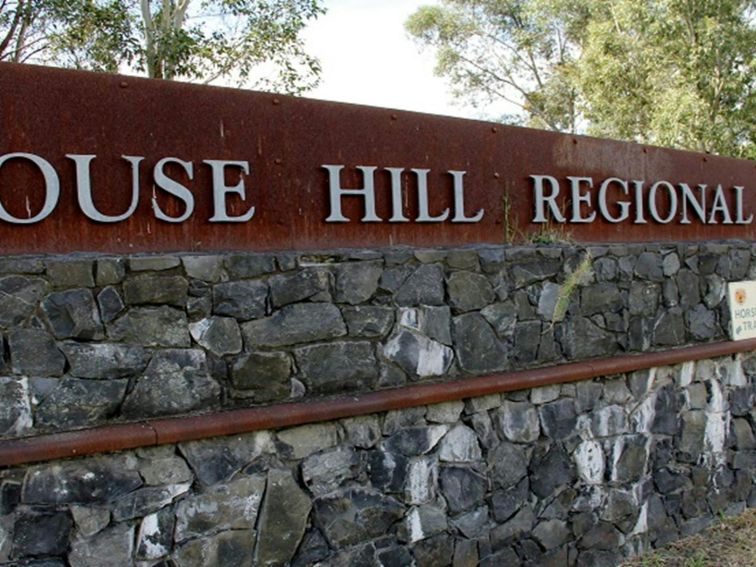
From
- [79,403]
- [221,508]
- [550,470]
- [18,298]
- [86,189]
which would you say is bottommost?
[550,470]

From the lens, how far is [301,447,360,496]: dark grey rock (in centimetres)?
343

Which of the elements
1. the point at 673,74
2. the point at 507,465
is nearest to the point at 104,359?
the point at 507,465

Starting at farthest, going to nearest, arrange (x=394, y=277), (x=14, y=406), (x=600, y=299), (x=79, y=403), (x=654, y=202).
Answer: (x=654, y=202) → (x=600, y=299) → (x=394, y=277) → (x=79, y=403) → (x=14, y=406)

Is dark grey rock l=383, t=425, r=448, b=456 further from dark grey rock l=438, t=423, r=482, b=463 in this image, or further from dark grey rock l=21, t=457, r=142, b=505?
dark grey rock l=21, t=457, r=142, b=505

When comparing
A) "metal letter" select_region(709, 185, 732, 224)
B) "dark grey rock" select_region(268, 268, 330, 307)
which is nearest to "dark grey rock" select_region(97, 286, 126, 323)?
"dark grey rock" select_region(268, 268, 330, 307)

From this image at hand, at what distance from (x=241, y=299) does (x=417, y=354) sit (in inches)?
36.3

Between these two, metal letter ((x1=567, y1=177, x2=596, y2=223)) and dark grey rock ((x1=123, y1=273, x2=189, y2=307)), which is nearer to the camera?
dark grey rock ((x1=123, y1=273, x2=189, y2=307))

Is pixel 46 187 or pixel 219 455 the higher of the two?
pixel 46 187

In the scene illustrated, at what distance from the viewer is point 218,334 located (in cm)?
323

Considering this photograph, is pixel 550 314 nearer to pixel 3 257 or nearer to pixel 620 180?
pixel 620 180

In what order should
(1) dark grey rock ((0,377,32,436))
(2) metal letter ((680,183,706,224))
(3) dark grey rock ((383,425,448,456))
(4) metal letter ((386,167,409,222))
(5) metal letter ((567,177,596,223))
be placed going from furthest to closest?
(2) metal letter ((680,183,706,224))
(5) metal letter ((567,177,596,223))
(4) metal letter ((386,167,409,222))
(3) dark grey rock ((383,425,448,456))
(1) dark grey rock ((0,377,32,436))

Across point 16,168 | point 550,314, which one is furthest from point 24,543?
point 550,314

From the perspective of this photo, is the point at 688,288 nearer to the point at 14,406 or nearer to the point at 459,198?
the point at 459,198

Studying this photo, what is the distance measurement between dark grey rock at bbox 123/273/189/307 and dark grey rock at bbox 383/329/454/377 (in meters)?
0.98
